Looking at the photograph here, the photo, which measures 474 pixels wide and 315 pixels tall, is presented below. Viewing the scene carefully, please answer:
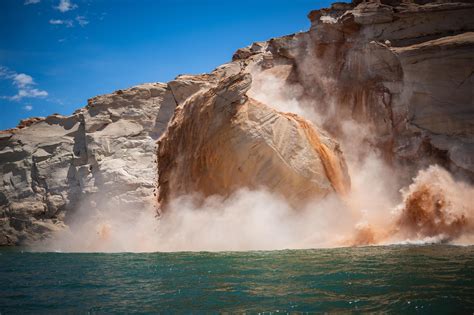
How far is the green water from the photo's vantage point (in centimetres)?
662

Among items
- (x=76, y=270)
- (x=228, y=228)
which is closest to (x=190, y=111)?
(x=228, y=228)

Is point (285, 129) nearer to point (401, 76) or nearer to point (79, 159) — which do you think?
point (401, 76)

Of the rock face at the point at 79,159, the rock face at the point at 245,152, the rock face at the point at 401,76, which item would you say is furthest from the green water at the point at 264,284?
the rock face at the point at 79,159

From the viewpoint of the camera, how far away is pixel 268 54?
1133 inches

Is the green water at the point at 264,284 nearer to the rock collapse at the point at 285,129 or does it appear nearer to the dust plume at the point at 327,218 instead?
the dust plume at the point at 327,218

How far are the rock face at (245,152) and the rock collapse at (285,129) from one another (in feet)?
0.20

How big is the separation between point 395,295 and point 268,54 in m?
23.9

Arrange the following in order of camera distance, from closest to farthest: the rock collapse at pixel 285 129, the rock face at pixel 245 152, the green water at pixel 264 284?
the green water at pixel 264 284
the rock face at pixel 245 152
the rock collapse at pixel 285 129

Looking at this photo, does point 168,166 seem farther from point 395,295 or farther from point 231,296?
point 395,295

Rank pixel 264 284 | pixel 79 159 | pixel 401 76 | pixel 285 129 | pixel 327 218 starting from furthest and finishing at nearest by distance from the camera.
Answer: pixel 79 159 → pixel 401 76 → pixel 285 129 → pixel 327 218 → pixel 264 284

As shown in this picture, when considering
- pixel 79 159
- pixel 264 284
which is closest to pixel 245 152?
pixel 264 284

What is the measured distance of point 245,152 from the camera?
1805 centimetres

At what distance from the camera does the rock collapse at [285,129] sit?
18.1 m

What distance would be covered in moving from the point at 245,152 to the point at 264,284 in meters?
10.2
